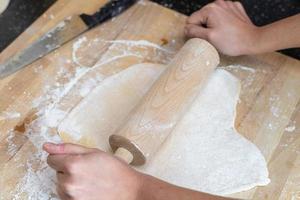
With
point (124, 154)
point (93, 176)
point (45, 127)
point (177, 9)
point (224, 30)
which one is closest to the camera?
point (93, 176)

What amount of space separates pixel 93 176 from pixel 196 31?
0.49 metres

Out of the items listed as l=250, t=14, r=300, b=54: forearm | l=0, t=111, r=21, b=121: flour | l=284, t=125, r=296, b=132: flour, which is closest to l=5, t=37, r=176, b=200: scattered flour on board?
l=0, t=111, r=21, b=121: flour

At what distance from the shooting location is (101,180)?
2.73 feet

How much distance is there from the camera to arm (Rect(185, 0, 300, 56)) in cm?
115

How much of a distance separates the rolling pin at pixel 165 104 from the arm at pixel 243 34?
0.18 feet

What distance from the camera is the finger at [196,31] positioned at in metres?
1.15

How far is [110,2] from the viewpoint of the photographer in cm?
127

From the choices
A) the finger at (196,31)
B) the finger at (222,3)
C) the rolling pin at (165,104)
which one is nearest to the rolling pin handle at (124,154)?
the rolling pin at (165,104)

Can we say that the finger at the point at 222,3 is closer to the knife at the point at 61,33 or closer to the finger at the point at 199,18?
the finger at the point at 199,18

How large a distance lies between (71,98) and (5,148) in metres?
0.18


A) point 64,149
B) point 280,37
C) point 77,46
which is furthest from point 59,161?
point 280,37

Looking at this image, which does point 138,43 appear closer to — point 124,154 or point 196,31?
point 196,31

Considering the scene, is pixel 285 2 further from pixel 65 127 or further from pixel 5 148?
pixel 5 148

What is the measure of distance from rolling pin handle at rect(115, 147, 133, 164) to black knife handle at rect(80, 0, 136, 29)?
389mm
